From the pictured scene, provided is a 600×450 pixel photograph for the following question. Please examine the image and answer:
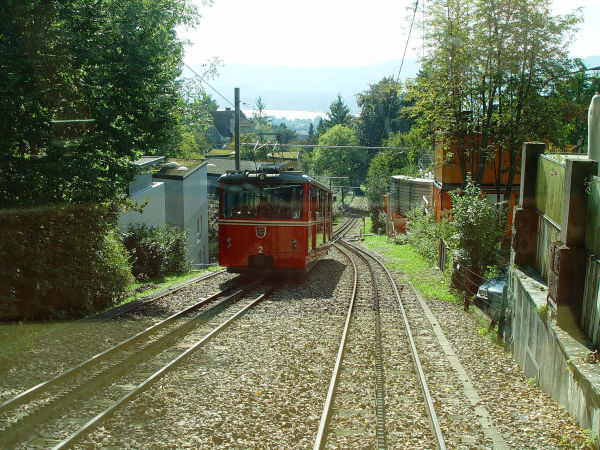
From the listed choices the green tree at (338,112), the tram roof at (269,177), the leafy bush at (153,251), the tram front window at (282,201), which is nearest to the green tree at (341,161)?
the green tree at (338,112)

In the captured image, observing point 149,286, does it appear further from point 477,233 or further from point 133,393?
point 133,393

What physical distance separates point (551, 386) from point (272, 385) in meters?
3.45

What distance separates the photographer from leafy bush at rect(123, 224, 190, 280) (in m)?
19.2

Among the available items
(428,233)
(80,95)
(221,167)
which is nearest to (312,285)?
(80,95)

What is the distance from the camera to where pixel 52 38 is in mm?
10664

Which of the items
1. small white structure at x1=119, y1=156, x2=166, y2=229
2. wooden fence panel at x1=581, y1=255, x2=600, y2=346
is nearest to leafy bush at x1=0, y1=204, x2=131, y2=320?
small white structure at x1=119, y1=156, x2=166, y2=229

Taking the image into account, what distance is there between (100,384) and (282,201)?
9503 millimetres

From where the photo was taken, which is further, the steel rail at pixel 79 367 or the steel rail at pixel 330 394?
the steel rail at pixel 79 367

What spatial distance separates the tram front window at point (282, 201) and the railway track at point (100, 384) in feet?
17.5

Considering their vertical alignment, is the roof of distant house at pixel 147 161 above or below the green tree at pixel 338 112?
below

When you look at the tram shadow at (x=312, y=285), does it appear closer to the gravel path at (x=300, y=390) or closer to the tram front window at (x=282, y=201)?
the tram front window at (x=282, y=201)

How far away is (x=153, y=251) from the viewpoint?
64.2 feet

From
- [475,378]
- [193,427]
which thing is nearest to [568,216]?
[475,378]

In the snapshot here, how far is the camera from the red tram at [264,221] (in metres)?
16.1
